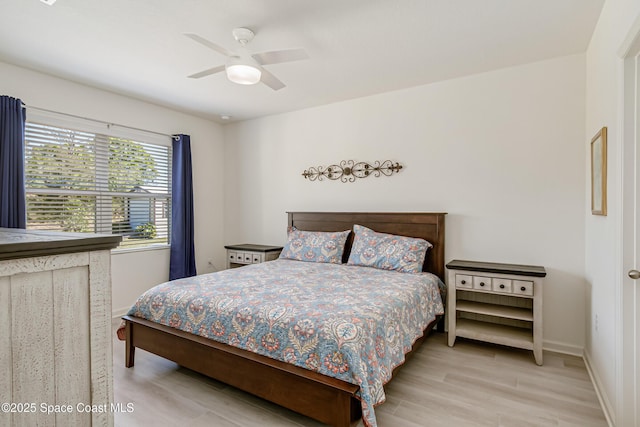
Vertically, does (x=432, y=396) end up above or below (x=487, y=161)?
below

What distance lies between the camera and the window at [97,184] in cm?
332

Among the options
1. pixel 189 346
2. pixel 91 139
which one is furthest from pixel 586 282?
pixel 91 139

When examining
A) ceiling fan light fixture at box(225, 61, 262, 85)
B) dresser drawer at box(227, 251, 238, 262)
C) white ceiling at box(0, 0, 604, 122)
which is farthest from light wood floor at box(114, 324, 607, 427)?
white ceiling at box(0, 0, 604, 122)

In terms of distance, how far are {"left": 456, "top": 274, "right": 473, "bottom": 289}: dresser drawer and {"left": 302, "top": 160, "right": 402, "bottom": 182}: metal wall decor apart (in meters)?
1.39

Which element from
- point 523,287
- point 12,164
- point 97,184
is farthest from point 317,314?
point 97,184

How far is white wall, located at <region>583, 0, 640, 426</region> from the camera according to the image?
1856 mm

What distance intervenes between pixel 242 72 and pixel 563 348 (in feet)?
11.8

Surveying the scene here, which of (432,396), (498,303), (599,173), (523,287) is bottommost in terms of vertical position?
(432,396)

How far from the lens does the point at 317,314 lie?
1.98 metres

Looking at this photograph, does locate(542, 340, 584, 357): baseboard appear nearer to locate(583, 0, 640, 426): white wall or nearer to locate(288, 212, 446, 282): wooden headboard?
locate(583, 0, 640, 426): white wall

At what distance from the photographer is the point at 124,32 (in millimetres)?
2510

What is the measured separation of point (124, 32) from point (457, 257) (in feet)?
11.8

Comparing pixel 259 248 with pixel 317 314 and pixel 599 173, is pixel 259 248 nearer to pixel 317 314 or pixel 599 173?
pixel 317 314

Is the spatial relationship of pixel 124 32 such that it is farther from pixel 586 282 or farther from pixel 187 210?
pixel 586 282
